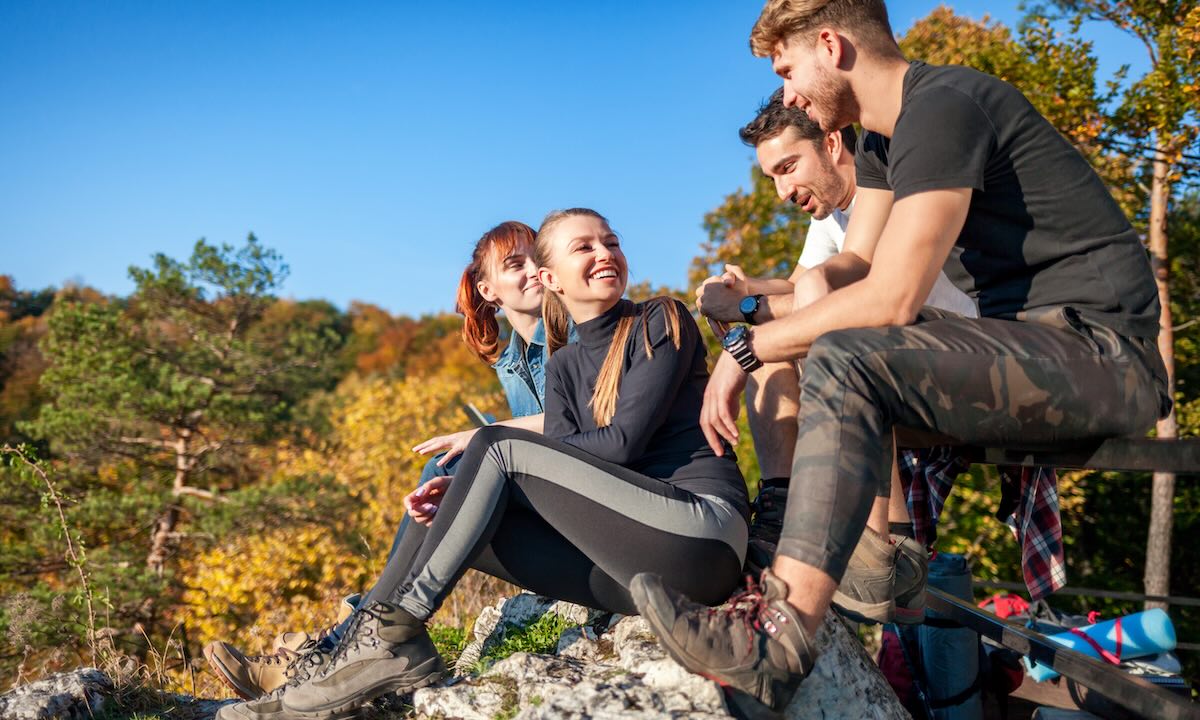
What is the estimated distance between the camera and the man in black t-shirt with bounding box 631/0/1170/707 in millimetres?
1818

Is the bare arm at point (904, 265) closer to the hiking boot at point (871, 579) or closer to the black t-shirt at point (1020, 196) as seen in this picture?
the black t-shirt at point (1020, 196)

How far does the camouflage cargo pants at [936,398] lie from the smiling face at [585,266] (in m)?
0.90

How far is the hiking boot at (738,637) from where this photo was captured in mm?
1793

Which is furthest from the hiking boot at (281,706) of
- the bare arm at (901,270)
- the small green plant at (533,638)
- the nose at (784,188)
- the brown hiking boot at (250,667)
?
the nose at (784,188)

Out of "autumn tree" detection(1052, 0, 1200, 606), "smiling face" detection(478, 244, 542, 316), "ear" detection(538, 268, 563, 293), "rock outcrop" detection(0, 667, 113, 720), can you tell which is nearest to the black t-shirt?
"ear" detection(538, 268, 563, 293)

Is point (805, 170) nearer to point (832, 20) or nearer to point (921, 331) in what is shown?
point (832, 20)

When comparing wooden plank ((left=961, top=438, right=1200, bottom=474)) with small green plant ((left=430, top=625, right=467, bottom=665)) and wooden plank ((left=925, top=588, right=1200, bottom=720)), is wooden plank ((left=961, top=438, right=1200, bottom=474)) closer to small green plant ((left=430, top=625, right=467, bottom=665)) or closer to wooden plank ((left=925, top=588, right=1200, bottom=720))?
wooden plank ((left=925, top=588, right=1200, bottom=720))

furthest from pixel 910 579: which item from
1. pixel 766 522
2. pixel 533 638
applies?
pixel 533 638

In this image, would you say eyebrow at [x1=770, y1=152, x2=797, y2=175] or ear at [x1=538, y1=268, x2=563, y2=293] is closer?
ear at [x1=538, y1=268, x2=563, y2=293]

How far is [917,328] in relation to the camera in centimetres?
190

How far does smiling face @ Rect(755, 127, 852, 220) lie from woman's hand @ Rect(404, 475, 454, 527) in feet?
5.01

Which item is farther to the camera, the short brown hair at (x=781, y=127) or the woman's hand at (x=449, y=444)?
the short brown hair at (x=781, y=127)

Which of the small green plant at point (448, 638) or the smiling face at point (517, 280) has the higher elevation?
the smiling face at point (517, 280)

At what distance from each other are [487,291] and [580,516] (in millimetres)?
1871
